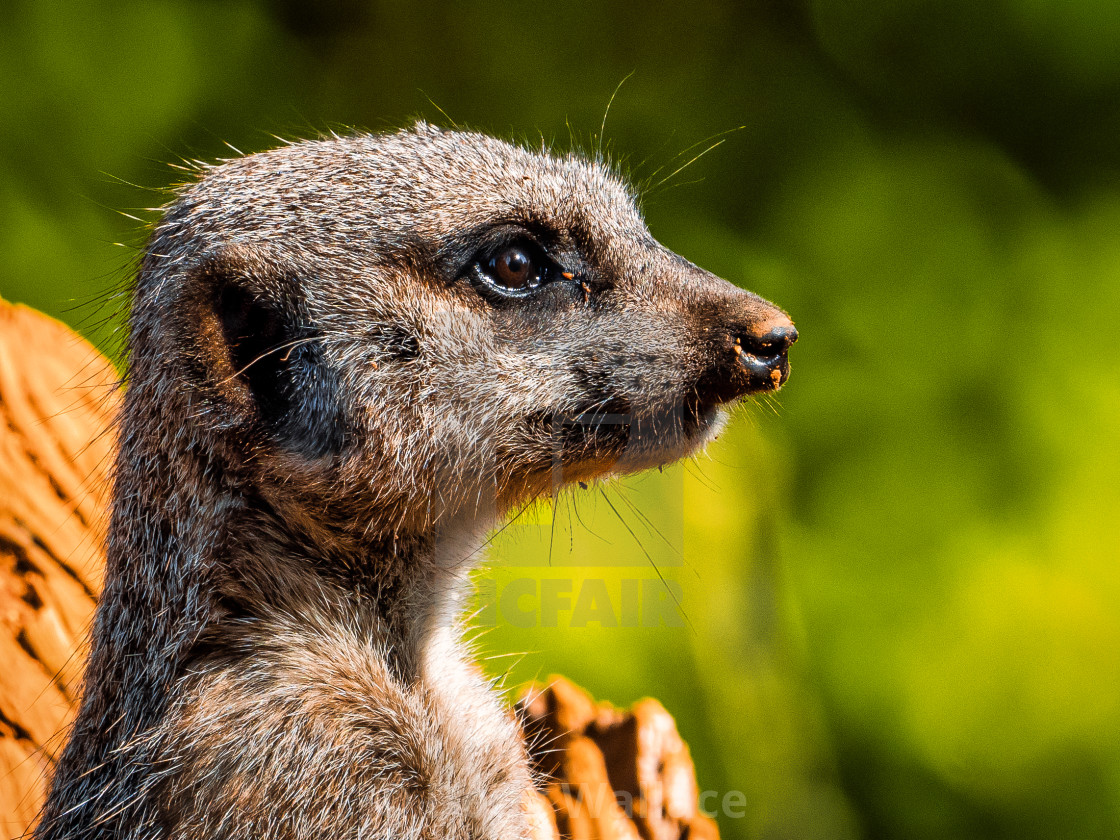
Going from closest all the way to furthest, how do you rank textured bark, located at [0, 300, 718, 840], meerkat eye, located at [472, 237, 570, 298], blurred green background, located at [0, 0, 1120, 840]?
meerkat eye, located at [472, 237, 570, 298], textured bark, located at [0, 300, 718, 840], blurred green background, located at [0, 0, 1120, 840]

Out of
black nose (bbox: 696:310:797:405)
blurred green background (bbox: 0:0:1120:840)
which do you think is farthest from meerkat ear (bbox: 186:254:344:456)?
blurred green background (bbox: 0:0:1120:840)

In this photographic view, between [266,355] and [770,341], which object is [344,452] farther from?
[770,341]

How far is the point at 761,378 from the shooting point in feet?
4.03

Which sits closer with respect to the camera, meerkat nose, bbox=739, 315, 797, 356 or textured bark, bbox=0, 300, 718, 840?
meerkat nose, bbox=739, 315, 797, 356

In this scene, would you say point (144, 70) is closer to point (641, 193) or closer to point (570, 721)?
point (641, 193)

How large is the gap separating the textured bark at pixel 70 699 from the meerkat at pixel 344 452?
0.47 m

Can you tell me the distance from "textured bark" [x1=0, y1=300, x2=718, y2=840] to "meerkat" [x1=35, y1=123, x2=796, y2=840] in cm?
47

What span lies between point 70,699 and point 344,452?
0.96m

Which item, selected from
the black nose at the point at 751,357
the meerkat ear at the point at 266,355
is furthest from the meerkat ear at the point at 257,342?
the black nose at the point at 751,357

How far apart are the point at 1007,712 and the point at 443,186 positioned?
1.63 metres

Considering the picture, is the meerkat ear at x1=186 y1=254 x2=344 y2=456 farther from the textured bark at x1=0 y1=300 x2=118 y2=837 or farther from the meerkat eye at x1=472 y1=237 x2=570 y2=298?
the textured bark at x1=0 y1=300 x2=118 y2=837

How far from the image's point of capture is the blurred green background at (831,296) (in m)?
2.01

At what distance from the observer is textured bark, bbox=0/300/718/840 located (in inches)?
69.7

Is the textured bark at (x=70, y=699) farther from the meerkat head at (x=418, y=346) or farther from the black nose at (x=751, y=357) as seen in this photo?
the black nose at (x=751, y=357)
